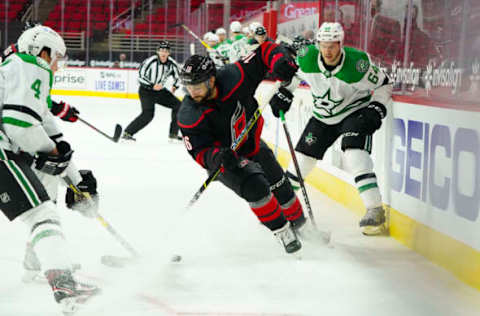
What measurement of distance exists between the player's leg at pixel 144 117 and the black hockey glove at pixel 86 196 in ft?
14.8

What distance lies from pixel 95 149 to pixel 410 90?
4103mm

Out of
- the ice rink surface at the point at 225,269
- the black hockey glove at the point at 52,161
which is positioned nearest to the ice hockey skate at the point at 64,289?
the ice rink surface at the point at 225,269

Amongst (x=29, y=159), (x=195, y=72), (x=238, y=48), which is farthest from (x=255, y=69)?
(x=238, y=48)

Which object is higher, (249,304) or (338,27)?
(338,27)

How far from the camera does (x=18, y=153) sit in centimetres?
A: 243

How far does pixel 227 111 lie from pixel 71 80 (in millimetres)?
11345

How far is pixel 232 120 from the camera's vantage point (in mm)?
2963

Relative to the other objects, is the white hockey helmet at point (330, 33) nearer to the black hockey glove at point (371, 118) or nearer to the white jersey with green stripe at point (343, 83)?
the white jersey with green stripe at point (343, 83)

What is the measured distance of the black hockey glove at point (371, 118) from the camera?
343cm

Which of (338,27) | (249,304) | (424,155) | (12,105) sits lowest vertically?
(249,304)

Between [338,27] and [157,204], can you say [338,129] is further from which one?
[157,204]

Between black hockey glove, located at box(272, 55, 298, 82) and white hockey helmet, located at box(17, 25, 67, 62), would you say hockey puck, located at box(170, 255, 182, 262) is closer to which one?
black hockey glove, located at box(272, 55, 298, 82)

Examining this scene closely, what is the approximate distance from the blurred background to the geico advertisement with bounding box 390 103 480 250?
129mm

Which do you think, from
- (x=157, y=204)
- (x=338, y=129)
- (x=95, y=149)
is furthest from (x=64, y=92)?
(x=338, y=129)
